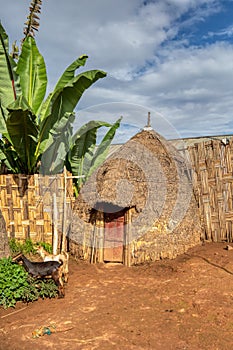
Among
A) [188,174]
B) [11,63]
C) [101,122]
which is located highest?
[11,63]

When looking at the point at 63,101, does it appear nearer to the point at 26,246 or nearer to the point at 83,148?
the point at 83,148

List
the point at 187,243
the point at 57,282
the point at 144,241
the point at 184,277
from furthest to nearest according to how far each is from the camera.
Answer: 1. the point at 187,243
2. the point at 144,241
3. the point at 184,277
4. the point at 57,282

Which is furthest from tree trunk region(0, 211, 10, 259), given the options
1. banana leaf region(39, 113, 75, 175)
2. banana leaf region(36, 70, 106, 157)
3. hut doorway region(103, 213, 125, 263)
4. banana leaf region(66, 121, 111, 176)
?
banana leaf region(66, 121, 111, 176)

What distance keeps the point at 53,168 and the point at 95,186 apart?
2.00 m

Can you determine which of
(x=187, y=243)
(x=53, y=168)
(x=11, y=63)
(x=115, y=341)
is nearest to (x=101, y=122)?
(x=53, y=168)

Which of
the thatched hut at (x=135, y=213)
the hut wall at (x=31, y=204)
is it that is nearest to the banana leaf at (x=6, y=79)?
the hut wall at (x=31, y=204)

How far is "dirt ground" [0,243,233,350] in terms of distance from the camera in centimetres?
434

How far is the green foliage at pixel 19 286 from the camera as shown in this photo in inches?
Answer: 223

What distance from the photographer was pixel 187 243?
27.1 ft

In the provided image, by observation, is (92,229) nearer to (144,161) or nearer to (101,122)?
(144,161)

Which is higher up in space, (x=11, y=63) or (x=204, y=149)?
(x=11, y=63)

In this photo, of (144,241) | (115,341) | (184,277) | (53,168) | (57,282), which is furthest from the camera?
(53,168)

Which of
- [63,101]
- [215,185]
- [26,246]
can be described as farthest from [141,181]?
[26,246]

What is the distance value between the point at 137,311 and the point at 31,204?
170 inches
